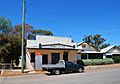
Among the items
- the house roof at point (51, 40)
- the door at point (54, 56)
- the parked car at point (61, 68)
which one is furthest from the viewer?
the house roof at point (51, 40)

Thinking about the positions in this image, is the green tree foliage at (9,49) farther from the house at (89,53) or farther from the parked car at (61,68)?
the house at (89,53)

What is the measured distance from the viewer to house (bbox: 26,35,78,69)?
3944 centimetres

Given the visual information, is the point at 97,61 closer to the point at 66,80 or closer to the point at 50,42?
the point at 50,42

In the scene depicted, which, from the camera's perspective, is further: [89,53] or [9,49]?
[89,53]

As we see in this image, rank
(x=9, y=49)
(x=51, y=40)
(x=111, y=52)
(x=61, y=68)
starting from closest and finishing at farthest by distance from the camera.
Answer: (x=61, y=68)
(x=9, y=49)
(x=51, y=40)
(x=111, y=52)

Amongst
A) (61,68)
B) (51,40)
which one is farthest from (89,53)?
(61,68)

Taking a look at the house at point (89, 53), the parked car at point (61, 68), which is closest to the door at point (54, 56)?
the parked car at point (61, 68)

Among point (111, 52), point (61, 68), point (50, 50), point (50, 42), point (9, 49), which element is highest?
point (50, 42)

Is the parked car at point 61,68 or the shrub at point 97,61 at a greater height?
the shrub at point 97,61

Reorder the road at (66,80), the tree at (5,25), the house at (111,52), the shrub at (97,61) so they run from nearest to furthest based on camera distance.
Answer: the road at (66,80), the shrub at (97,61), the house at (111,52), the tree at (5,25)

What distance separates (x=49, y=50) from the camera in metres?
40.6

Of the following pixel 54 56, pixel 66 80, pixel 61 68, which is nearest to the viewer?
pixel 66 80

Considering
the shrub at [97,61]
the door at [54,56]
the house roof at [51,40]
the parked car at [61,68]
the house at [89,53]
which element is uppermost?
the house roof at [51,40]

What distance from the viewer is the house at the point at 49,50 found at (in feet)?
129
